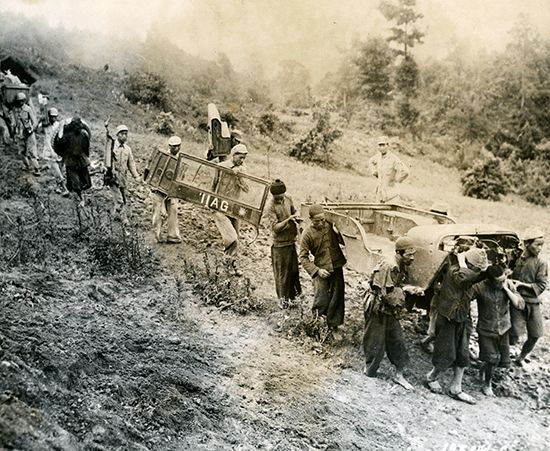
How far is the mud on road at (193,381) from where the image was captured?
3148 mm

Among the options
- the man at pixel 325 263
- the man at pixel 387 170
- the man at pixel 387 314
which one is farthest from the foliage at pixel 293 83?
the man at pixel 387 314

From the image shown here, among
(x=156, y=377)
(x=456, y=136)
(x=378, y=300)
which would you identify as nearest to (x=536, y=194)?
(x=456, y=136)

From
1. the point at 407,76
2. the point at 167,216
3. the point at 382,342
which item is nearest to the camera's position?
the point at 382,342

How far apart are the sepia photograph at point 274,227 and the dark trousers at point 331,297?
28 millimetres

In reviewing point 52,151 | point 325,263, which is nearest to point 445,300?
point 325,263

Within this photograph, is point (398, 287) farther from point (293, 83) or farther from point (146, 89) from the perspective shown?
point (146, 89)

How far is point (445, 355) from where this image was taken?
14.3ft

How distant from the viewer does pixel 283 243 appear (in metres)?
5.12

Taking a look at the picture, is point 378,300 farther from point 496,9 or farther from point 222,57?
point 496,9

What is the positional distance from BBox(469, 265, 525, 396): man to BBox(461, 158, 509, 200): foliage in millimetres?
4016

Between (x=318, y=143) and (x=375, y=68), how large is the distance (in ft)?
4.13

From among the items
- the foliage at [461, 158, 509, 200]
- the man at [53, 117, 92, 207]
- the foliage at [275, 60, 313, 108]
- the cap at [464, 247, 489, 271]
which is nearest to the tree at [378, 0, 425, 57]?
the foliage at [275, 60, 313, 108]

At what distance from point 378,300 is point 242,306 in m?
1.37

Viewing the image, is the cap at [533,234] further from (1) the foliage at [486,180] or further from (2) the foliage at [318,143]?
(1) the foliage at [486,180]
